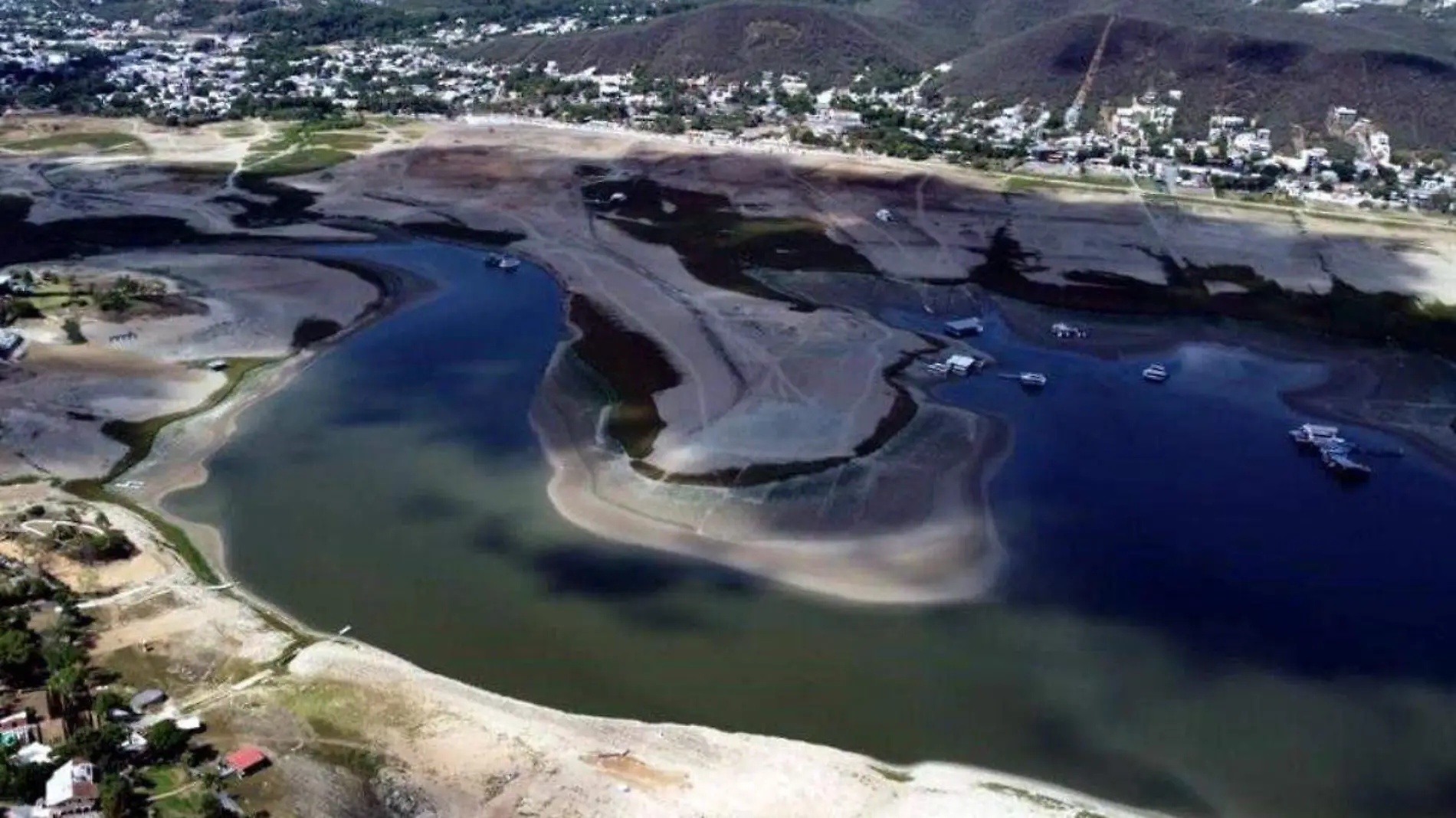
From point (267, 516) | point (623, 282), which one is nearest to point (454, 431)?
point (267, 516)

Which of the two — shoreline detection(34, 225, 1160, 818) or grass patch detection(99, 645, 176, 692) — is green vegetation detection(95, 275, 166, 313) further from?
grass patch detection(99, 645, 176, 692)

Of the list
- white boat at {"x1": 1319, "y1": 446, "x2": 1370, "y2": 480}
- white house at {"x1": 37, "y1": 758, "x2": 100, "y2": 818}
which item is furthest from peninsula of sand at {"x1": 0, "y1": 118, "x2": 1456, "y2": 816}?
white boat at {"x1": 1319, "y1": 446, "x2": 1370, "y2": 480}

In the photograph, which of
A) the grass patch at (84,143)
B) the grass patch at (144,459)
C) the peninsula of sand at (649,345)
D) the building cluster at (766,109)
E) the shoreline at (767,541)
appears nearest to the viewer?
the peninsula of sand at (649,345)

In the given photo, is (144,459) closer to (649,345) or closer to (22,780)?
(22,780)

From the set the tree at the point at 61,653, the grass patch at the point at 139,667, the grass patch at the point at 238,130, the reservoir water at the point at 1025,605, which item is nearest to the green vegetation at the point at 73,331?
the reservoir water at the point at 1025,605

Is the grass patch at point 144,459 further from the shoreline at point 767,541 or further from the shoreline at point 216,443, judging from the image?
the shoreline at point 767,541

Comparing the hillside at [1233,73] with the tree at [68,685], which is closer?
the tree at [68,685]

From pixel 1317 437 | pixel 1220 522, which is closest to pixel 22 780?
pixel 1220 522

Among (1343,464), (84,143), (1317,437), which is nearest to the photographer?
Answer: (1343,464)
